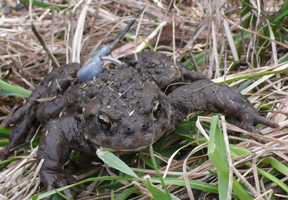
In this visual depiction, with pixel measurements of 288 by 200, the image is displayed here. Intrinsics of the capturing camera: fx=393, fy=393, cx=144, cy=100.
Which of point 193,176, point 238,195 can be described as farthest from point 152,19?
point 238,195

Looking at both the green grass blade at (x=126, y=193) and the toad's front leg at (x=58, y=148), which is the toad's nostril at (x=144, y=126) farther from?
the toad's front leg at (x=58, y=148)

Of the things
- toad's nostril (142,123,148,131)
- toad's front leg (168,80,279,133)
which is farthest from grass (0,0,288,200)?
toad's nostril (142,123,148,131)

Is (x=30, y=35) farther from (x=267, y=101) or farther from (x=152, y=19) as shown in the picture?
(x=267, y=101)

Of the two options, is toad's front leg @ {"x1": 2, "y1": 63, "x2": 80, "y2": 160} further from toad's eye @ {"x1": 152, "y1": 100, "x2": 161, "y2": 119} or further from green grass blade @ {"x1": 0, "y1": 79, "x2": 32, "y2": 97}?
toad's eye @ {"x1": 152, "y1": 100, "x2": 161, "y2": 119}

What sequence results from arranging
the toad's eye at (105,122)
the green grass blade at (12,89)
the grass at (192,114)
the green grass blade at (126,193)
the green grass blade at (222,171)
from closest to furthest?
the green grass blade at (222,171) < the grass at (192,114) < the green grass blade at (126,193) < the toad's eye at (105,122) < the green grass blade at (12,89)

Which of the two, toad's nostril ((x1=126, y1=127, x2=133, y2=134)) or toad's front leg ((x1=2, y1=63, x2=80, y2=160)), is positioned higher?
toad's nostril ((x1=126, y1=127, x2=133, y2=134))

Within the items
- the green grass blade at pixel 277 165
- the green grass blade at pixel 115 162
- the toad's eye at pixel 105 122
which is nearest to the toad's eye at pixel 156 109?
the toad's eye at pixel 105 122

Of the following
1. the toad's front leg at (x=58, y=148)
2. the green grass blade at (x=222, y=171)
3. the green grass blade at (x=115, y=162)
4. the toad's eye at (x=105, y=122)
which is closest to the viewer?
the green grass blade at (x=222, y=171)
